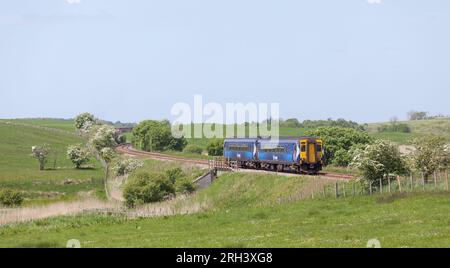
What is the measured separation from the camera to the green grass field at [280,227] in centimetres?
1981

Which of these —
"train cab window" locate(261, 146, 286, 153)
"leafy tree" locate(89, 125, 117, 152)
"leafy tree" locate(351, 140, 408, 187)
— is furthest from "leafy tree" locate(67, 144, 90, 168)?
"leafy tree" locate(351, 140, 408, 187)

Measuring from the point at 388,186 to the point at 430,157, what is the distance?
17.2 ft

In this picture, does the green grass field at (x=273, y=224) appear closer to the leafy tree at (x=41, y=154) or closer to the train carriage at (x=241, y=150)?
Result: the train carriage at (x=241, y=150)

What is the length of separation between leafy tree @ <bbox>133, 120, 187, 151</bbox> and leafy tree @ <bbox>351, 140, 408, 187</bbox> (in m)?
83.6

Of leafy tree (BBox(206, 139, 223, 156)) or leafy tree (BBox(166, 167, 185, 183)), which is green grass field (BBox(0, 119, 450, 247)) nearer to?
leafy tree (BBox(166, 167, 185, 183))

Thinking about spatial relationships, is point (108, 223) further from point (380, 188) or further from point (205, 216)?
point (380, 188)

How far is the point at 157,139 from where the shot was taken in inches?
4759

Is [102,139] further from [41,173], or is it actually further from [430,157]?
[430,157]

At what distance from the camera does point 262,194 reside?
48.0m

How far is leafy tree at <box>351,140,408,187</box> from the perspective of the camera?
38750 millimetres

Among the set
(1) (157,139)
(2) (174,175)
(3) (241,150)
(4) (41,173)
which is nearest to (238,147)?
(3) (241,150)

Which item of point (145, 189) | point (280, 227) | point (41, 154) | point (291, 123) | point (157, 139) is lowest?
point (145, 189)

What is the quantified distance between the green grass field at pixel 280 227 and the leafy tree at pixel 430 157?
8.24m
